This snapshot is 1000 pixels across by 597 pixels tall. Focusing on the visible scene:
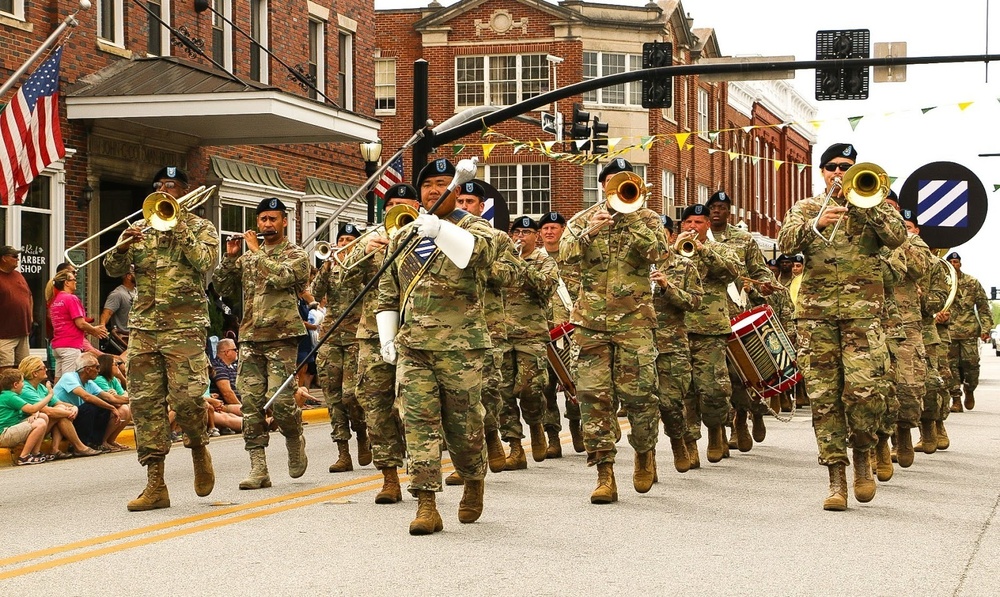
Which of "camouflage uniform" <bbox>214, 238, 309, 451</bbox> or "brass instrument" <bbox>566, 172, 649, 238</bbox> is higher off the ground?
"brass instrument" <bbox>566, 172, 649, 238</bbox>

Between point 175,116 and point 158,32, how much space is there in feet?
9.32

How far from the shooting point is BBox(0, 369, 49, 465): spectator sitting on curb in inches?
538

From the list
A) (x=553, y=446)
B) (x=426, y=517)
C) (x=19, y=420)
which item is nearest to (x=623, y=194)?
(x=426, y=517)

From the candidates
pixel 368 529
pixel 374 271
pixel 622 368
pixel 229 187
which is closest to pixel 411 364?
pixel 368 529

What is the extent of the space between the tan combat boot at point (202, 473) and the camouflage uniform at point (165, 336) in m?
0.09

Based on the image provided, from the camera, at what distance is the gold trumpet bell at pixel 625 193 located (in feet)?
33.4

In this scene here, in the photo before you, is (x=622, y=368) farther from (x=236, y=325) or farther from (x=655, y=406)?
(x=236, y=325)

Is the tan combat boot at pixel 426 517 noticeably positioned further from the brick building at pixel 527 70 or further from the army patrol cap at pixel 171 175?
the brick building at pixel 527 70

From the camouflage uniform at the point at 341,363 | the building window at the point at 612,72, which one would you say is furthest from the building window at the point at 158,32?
the building window at the point at 612,72

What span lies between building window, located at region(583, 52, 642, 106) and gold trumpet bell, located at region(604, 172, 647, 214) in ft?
118

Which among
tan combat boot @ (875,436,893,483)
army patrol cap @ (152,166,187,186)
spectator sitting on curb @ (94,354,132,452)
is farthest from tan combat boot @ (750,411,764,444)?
army patrol cap @ (152,166,187,186)

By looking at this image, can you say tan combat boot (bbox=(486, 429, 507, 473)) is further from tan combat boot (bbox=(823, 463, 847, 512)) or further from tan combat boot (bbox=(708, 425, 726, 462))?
tan combat boot (bbox=(823, 463, 847, 512))

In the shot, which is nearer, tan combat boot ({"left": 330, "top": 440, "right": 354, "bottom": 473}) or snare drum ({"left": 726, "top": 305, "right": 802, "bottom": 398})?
tan combat boot ({"left": 330, "top": 440, "right": 354, "bottom": 473})

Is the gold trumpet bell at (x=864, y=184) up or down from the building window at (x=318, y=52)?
down
